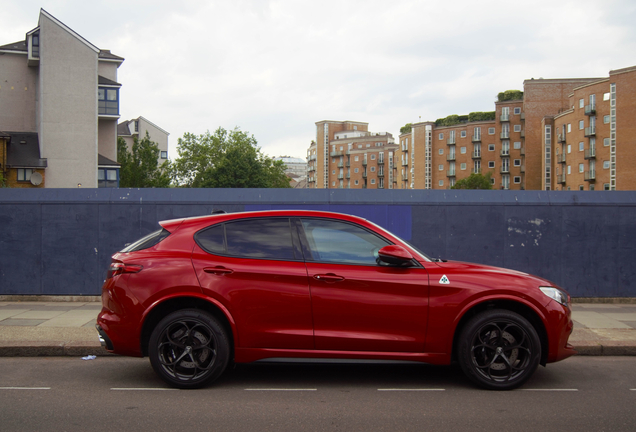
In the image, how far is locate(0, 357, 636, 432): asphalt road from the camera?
448cm

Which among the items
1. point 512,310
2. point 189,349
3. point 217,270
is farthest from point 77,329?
point 512,310

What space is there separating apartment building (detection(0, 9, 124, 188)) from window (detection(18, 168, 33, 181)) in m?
0.07

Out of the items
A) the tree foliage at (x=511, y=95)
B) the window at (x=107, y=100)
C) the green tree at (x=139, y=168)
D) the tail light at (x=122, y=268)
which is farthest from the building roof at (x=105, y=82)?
the tree foliage at (x=511, y=95)

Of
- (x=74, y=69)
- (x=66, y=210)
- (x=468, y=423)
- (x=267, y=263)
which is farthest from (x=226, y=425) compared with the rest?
(x=74, y=69)

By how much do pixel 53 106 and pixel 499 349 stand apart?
46711 millimetres

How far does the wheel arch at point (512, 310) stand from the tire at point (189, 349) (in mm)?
2250

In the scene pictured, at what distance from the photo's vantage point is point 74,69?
1758 inches

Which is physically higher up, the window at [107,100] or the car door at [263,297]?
the window at [107,100]

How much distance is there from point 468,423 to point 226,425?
1952 millimetres

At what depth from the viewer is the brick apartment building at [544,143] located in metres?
71.4

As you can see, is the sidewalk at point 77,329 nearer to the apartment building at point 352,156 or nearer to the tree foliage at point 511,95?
the tree foliage at point 511,95

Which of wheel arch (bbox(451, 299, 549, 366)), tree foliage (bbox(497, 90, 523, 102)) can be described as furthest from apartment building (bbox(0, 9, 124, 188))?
tree foliage (bbox(497, 90, 523, 102))

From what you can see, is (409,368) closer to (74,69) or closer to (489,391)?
(489,391)

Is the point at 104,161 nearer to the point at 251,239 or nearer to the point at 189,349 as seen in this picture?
the point at 251,239
